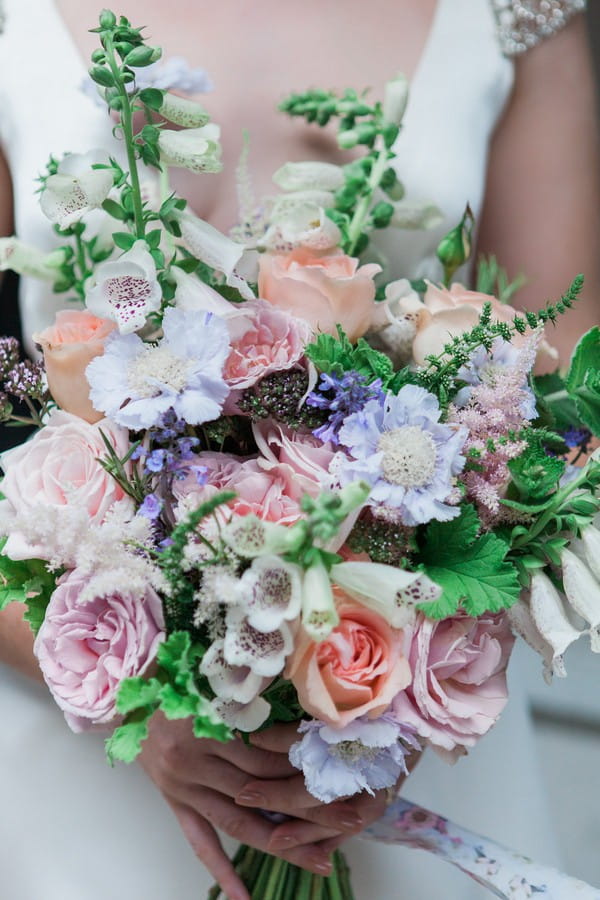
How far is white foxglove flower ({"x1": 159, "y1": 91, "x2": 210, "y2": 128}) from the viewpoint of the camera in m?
0.63

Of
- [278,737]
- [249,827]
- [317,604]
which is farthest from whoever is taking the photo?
[249,827]

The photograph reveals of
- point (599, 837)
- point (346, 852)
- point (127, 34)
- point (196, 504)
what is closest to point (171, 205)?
point (127, 34)

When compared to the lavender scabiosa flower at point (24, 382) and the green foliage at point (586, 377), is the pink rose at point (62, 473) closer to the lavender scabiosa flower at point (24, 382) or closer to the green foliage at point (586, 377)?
the lavender scabiosa flower at point (24, 382)

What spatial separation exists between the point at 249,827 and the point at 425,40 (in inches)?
35.8

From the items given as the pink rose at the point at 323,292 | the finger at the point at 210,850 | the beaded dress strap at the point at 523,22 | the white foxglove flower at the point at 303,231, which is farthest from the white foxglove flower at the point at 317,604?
the beaded dress strap at the point at 523,22

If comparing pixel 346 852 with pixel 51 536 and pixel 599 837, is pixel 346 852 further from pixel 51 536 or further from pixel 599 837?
pixel 599 837

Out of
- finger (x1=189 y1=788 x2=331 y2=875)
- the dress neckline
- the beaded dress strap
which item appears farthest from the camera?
the beaded dress strap

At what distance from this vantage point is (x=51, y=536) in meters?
0.54

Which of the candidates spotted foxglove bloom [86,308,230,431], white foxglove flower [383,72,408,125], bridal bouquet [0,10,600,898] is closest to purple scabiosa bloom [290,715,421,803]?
A: bridal bouquet [0,10,600,898]

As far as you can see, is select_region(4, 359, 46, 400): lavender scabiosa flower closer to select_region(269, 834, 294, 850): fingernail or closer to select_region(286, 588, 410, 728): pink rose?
select_region(286, 588, 410, 728): pink rose

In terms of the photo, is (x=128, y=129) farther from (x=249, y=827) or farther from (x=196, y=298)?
(x=249, y=827)

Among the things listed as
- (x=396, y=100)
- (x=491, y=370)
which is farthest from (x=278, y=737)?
(x=396, y=100)

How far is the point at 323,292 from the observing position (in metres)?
0.64

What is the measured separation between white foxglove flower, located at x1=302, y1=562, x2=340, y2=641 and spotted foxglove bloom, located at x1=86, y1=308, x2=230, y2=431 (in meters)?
0.12
